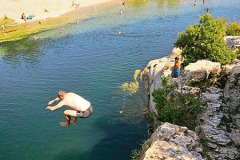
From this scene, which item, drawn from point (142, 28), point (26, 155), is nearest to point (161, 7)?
point (142, 28)

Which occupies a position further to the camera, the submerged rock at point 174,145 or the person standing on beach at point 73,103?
the person standing on beach at point 73,103

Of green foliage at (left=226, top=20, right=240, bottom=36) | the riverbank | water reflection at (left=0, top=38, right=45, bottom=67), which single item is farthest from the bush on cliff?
the riverbank

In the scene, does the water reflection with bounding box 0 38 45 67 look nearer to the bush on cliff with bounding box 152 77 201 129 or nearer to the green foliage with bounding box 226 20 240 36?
the green foliage with bounding box 226 20 240 36

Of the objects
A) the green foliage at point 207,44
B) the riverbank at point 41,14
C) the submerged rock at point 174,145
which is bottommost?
the submerged rock at point 174,145

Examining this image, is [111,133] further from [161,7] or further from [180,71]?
[161,7]

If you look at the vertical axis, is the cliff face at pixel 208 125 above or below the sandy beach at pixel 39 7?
below

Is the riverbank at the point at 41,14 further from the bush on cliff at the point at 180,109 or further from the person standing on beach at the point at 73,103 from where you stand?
the bush on cliff at the point at 180,109

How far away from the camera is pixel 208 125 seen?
44.9 feet

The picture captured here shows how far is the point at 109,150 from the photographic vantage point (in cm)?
1925

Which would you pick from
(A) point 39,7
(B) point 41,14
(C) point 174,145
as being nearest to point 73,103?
(C) point 174,145

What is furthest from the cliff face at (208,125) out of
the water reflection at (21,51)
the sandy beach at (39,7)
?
the sandy beach at (39,7)

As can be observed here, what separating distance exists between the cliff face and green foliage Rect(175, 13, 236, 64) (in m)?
0.79

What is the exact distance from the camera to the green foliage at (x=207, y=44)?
59.5 ft

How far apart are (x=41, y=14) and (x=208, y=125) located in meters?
68.7
